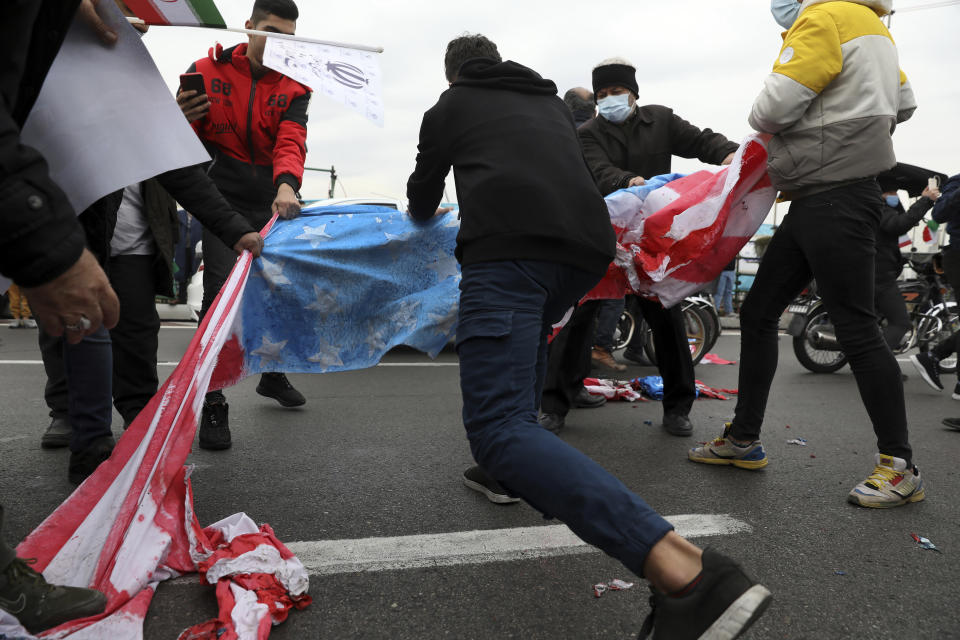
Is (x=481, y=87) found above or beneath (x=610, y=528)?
above

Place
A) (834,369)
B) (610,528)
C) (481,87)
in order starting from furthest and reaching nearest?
(834,369), (481,87), (610,528)

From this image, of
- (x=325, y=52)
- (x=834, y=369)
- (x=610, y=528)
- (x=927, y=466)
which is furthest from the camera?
(x=834, y=369)

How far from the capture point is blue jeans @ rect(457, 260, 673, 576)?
62.6 inches

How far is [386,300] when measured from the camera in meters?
3.21

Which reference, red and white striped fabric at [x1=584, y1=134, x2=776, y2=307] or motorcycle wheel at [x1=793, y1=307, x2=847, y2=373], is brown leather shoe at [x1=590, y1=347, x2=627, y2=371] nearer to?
motorcycle wheel at [x1=793, y1=307, x2=847, y2=373]

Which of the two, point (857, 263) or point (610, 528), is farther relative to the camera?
point (857, 263)

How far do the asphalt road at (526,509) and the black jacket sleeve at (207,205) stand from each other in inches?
41.0

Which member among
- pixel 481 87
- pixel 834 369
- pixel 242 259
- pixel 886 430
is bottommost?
pixel 834 369

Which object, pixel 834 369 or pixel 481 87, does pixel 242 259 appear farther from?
pixel 834 369

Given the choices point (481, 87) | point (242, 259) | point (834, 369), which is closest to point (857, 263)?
point (481, 87)

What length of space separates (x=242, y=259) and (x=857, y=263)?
2.44 meters

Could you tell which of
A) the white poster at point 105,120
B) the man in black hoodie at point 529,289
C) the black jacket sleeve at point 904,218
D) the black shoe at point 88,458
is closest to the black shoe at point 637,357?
the black jacket sleeve at point 904,218

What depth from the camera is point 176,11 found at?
233 cm

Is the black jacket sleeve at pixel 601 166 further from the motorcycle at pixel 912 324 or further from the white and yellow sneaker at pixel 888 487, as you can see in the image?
the motorcycle at pixel 912 324
